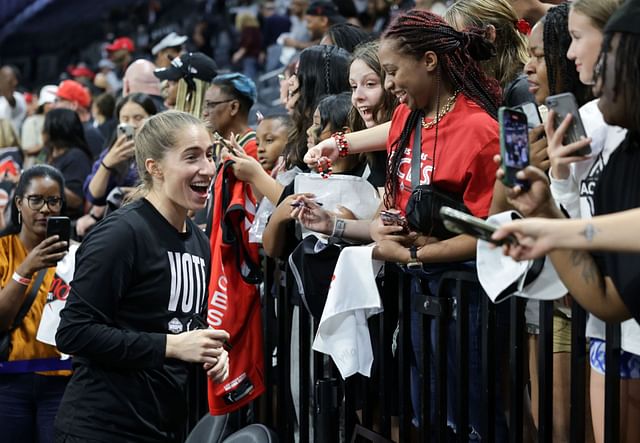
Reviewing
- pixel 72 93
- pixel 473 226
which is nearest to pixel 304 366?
pixel 473 226

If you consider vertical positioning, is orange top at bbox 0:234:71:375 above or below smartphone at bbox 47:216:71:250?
below

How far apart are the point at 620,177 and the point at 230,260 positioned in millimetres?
2518

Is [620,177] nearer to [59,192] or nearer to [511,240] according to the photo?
[511,240]

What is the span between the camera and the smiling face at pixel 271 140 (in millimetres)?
4840

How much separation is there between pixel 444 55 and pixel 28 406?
102 inches

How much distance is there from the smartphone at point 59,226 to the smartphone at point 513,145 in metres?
2.69

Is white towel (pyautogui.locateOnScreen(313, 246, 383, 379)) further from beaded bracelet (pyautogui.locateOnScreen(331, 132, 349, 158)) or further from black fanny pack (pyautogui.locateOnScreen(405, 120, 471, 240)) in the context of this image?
beaded bracelet (pyautogui.locateOnScreen(331, 132, 349, 158))

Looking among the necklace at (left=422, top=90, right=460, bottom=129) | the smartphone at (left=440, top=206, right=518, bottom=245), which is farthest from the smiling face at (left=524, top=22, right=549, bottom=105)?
the smartphone at (left=440, top=206, right=518, bottom=245)

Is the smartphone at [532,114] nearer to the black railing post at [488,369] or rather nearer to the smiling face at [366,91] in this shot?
the black railing post at [488,369]

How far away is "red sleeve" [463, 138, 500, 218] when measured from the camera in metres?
3.23

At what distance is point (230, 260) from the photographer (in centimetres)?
456

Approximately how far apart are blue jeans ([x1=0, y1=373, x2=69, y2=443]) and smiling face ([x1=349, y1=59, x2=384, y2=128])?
1921mm

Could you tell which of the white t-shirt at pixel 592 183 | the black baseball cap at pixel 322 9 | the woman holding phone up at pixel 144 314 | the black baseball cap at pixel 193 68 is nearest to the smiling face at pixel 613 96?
the white t-shirt at pixel 592 183

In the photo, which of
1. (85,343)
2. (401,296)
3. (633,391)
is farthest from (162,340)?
(633,391)
